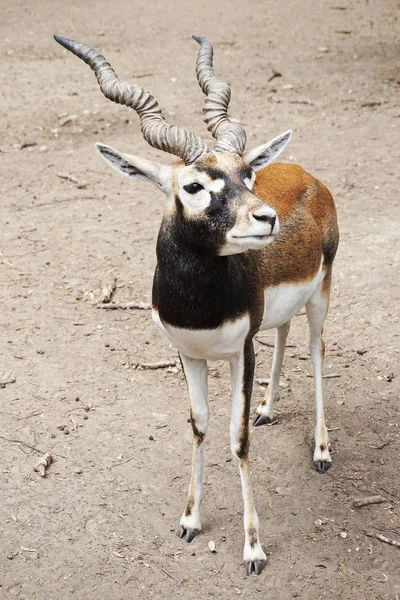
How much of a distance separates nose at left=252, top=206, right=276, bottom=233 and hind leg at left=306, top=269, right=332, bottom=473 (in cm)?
170

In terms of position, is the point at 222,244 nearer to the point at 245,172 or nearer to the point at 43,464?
the point at 245,172

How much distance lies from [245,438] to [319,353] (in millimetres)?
1209

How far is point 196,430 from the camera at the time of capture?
5426 millimetres

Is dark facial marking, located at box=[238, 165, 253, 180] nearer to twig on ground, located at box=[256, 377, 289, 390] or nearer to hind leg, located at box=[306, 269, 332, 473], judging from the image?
hind leg, located at box=[306, 269, 332, 473]

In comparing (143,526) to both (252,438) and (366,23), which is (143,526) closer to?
(252,438)

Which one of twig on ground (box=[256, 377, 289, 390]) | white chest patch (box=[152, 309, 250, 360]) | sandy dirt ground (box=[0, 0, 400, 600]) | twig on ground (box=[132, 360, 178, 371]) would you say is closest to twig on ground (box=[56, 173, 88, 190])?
sandy dirt ground (box=[0, 0, 400, 600])

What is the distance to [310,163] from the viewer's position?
10.6m

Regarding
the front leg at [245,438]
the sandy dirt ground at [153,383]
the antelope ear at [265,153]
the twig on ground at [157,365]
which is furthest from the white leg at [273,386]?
the antelope ear at [265,153]

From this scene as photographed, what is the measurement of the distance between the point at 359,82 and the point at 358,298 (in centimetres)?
650

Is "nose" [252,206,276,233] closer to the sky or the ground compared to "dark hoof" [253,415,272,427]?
closer to the sky

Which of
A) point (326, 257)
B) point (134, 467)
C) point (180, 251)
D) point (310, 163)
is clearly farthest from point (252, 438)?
point (310, 163)

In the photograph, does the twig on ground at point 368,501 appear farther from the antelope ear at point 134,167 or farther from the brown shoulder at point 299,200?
the antelope ear at point 134,167

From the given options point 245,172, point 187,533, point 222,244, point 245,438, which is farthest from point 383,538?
point 245,172

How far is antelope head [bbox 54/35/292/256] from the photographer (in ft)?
14.4
